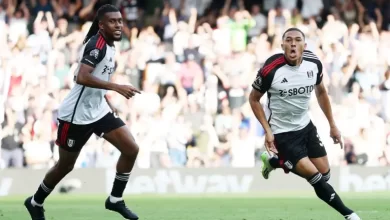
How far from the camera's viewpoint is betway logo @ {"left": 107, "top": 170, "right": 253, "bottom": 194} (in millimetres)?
19219

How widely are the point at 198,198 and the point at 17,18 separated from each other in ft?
18.9

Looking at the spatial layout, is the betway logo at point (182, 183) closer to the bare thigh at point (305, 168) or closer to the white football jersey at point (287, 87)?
the white football jersey at point (287, 87)

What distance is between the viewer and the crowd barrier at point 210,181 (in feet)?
62.2

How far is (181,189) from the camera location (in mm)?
19328

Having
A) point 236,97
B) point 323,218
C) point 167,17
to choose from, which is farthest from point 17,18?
point 323,218

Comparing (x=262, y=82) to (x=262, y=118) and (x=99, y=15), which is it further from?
(x=99, y=15)

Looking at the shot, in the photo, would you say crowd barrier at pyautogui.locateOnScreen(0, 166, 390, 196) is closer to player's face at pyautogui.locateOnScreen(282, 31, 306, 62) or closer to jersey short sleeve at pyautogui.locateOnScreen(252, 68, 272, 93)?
jersey short sleeve at pyautogui.locateOnScreen(252, 68, 272, 93)

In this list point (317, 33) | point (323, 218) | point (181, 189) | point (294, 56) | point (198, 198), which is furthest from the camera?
point (317, 33)

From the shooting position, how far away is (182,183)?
1927cm

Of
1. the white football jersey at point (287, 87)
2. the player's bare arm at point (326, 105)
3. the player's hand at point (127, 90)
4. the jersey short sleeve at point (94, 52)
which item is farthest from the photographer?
the player's bare arm at point (326, 105)

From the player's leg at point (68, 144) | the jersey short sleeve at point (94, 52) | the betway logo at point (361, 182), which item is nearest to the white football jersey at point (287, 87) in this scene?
the jersey short sleeve at point (94, 52)

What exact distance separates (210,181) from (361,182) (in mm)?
3031

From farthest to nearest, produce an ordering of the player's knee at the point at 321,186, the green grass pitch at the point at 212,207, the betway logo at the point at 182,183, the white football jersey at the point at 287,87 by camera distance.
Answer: the betway logo at the point at 182,183, the green grass pitch at the point at 212,207, the white football jersey at the point at 287,87, the player's knee at the point at 321,186

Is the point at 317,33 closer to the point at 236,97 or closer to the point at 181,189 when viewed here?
the point at 236,97
